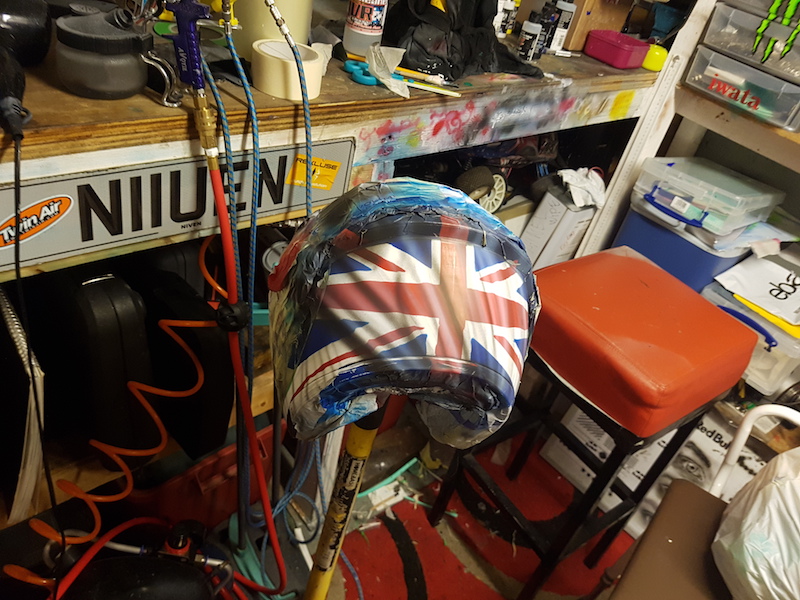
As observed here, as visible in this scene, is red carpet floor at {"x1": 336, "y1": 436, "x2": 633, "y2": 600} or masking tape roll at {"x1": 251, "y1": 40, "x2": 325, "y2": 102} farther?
red carpet floor at {"x1": 336, "y1": 436, "x2": 633, "y2": 600}

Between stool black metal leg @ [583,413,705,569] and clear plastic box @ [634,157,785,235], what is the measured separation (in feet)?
1.71

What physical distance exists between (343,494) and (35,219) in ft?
1.61

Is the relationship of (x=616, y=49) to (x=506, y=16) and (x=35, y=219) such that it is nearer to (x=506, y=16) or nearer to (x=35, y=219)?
(x=506, y=16)

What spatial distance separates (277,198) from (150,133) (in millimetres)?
219

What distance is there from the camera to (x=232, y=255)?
0.71 meters

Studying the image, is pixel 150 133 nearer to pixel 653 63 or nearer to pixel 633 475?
pixel 653 63

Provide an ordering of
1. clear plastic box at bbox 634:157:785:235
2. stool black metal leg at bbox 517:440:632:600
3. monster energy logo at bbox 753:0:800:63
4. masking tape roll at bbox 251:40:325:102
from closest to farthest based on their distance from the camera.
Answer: masking tape roll at bbox 251:40:325:102 → stool black metal leg at bbox 517:440:632:600 → monster energy logo at bbox 753:0:800:63 → clear plastic box at bbox 634:157:785:235

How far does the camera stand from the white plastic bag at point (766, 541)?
798 millimetres

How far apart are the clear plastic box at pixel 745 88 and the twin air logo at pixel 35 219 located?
56.8 inches

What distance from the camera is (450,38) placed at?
0.99 meters

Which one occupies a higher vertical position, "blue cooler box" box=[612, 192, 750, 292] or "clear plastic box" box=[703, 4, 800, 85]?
"clear plastic box" box=[703, 4, 800, 85]

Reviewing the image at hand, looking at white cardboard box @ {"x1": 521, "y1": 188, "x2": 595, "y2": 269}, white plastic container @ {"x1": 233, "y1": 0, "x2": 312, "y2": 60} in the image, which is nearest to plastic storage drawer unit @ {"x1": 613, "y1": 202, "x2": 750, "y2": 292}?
white cardboard box @ {"x1": 521, "y1": 188, "x2": 595, "y2": 269}

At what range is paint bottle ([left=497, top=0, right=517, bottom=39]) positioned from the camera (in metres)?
1.26

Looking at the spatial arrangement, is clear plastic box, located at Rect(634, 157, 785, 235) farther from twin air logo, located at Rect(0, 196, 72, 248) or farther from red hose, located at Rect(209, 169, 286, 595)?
twin air logo, located at Rect(0, 196, 72, 248)
